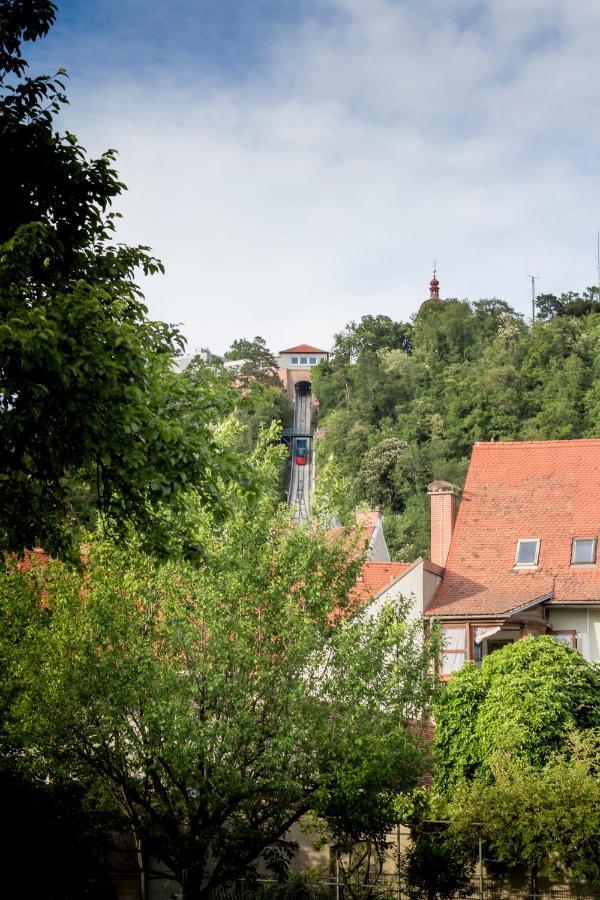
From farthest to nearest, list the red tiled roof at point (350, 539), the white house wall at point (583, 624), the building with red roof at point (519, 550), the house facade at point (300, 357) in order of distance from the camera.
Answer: the house facade at point (300, 357) < the white house wall at point (583, 624) < the building with red roof at point (519, 550) < the red tiled roof at point (350, 539)

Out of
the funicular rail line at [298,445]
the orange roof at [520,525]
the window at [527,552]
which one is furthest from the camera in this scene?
the funicular rail line at [298,445]

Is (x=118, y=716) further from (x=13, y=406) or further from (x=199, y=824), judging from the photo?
(x=13, y=406)

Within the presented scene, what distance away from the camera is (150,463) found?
13.4 m

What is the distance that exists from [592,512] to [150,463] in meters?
24.4

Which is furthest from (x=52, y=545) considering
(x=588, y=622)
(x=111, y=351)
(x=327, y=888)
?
(x=588, y=622)

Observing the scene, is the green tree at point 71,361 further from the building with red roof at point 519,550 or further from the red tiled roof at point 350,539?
the building with red roof at point 519,550

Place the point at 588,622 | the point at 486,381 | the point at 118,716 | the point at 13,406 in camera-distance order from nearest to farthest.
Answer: the point at 13,406 < the point at 118,716 < the point at 588,622 < the point at 486,381

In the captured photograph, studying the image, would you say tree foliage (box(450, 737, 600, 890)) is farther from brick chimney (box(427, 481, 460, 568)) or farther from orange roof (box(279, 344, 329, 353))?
orange roof (box(279, 344, 329, 353))

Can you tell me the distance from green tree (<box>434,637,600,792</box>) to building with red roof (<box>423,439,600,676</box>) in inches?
120

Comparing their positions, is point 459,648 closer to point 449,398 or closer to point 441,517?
point 441,517

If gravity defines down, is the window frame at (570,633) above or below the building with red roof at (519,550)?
below

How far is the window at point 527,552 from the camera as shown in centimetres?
3450

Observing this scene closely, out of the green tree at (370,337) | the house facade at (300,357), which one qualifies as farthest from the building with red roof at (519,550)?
the house facade at (300,357)

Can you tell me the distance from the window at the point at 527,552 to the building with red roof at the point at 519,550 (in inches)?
1.1
